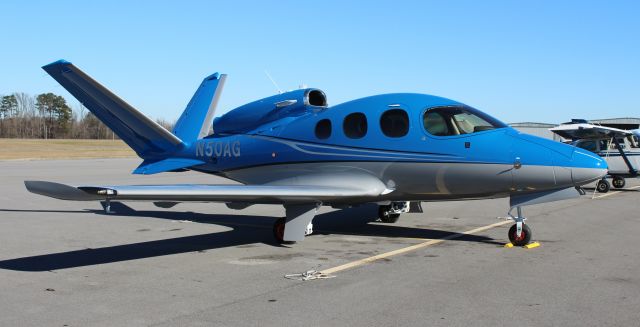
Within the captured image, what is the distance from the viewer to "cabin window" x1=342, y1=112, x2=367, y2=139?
10.0 metres

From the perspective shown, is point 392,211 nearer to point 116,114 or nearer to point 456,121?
point 456,121

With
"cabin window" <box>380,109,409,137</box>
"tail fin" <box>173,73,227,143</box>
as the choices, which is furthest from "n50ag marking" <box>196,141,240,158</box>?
"cabin window" <box>380,109,409,137</box>

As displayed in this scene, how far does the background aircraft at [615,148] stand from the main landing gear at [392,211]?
37.8 feet

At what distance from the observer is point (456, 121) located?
9.37 meters

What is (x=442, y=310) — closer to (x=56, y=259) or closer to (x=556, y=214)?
(x=56, y=259)

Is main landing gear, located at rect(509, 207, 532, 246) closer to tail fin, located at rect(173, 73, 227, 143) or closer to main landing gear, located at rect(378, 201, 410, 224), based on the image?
main landing gear, located at rect(378, 201, 410, 224)

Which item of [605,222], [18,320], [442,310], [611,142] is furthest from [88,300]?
[611,142]

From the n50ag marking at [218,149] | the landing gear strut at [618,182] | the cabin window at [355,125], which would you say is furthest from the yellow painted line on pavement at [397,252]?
the landing gear strut at [618,182]

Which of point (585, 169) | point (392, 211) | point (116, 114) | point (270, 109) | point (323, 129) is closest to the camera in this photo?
point (585, 169)

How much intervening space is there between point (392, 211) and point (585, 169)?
4595mm

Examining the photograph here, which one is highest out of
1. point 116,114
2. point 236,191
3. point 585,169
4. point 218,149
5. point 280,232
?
point 116,114

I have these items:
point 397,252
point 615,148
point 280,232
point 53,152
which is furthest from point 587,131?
point 53,152

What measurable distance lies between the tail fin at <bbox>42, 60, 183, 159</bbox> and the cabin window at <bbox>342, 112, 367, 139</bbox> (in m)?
4.65

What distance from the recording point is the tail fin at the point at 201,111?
46.4 feet
